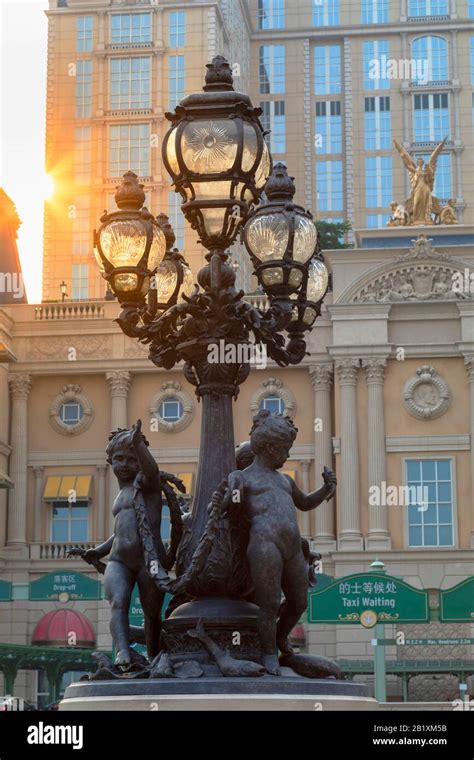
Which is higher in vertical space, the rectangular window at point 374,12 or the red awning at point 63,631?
the rectangular window at point 374,12

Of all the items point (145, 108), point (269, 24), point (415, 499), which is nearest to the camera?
point (415, 499)

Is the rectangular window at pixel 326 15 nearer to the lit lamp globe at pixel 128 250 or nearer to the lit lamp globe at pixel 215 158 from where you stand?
the lit lamp globe at pixel 128 250

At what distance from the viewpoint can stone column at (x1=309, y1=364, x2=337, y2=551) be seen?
47094 mm

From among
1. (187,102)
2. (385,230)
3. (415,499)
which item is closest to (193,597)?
(187,102)

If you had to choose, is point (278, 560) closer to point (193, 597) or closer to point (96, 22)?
point (193, 597)

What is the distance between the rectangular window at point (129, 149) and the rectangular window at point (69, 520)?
23452 millimetres

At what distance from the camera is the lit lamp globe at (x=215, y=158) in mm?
10312

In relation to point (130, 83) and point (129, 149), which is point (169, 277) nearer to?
point (129, 149)

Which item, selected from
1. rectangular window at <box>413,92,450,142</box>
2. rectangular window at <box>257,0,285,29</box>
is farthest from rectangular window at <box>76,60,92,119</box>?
rectangular window at <box>413,92,450,142</box>

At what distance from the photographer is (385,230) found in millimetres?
→ 49469

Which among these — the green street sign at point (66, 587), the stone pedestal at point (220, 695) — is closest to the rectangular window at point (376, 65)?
the green street sign at point (66, 587)

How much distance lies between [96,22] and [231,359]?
61.3 metres

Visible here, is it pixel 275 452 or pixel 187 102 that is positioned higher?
pixel 187 102

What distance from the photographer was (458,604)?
123 ft
